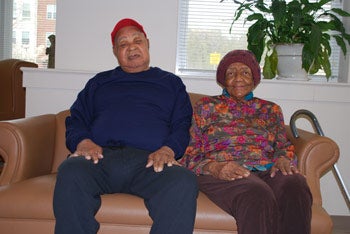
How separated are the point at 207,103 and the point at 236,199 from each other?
0.63 m

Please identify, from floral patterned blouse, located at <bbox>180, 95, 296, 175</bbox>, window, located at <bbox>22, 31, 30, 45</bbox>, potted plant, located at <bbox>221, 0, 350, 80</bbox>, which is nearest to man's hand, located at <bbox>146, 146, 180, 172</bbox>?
floral patterned blouse, located at <bbox>180, 95, 296, 175</bbox>

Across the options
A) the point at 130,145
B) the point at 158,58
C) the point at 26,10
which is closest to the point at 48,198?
the point at 130,145

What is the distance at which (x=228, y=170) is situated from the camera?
178cm

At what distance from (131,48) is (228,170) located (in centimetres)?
85

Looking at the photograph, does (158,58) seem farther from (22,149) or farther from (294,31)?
(22,149)

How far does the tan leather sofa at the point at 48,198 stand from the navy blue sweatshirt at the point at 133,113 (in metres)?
0.21

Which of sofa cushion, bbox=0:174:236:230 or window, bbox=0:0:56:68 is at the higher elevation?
window, bbox=0:0:56:68

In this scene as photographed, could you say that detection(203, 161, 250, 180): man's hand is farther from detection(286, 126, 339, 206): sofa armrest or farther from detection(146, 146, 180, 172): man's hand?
detection(286, 126, 339, 206): sofa armrest

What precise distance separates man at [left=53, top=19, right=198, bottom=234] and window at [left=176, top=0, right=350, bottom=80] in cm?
97

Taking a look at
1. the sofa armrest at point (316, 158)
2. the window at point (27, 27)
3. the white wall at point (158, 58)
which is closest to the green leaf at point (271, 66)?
the white wall at point (158, 58)

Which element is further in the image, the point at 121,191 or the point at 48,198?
the point at 121,191

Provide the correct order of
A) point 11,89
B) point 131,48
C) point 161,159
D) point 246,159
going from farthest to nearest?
point 11,89 < point 131,48 < point 246,159 < point 161,159

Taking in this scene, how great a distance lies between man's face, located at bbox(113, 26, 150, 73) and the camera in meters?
2.19

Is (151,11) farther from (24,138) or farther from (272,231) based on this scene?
(272,231)
